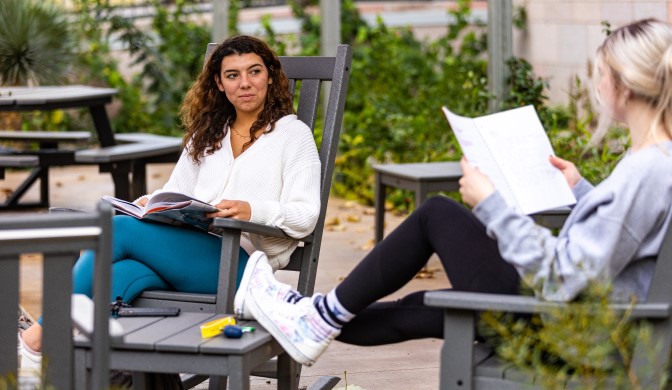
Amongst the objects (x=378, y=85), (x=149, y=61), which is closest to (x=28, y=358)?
(x=378, y=85)

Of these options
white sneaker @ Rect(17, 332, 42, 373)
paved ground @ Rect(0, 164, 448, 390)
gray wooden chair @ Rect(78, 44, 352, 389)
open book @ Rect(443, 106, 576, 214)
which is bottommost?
paved ground @ Rect(0, 164, 448, 390)

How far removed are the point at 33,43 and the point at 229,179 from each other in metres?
4.96

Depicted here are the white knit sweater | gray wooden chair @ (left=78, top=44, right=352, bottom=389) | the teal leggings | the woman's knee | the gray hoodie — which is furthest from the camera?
the white knit sweater

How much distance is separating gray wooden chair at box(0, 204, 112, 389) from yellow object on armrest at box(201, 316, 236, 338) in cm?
54

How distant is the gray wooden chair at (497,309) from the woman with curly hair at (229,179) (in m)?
1.05

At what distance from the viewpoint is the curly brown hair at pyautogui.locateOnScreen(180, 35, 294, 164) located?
3852mm

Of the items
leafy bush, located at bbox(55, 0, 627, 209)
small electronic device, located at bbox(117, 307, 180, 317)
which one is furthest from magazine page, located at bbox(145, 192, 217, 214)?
leafy bush, located at bbox(55, 0, 627, 209)

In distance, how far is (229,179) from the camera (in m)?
3.75

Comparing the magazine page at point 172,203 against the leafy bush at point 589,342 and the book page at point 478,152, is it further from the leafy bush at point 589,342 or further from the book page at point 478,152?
the leafy bush at point 589,342

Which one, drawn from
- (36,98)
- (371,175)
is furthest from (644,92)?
(371,175)

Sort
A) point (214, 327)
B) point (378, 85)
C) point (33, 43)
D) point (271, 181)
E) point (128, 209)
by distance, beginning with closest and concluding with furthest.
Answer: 1. point (214, 327)
2. point (128, 209)
3. point (271, 181)
4. point (33, 43)
5. point (378, 85)

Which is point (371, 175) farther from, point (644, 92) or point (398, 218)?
point (644, 92)

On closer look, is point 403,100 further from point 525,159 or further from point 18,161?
point 525,159

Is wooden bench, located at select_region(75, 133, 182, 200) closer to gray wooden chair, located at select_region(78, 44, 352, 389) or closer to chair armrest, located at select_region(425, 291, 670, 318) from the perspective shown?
gray wooden chair, located at select_region(78, 44, 352, 389)
